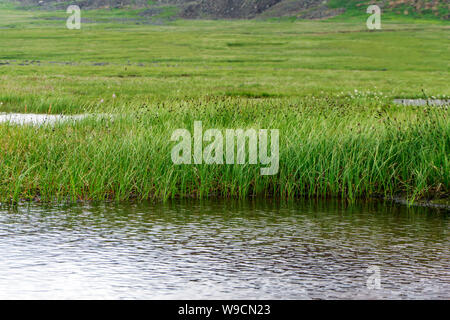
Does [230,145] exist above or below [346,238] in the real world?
above

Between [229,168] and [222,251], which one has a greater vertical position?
[229,168]

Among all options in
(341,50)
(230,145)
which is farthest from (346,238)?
(341,50)

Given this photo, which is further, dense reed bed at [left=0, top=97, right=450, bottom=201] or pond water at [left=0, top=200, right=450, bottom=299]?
dense reed bed at [left=0, top=97, right=450, bottom=201]

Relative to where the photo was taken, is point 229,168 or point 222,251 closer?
point 222,251

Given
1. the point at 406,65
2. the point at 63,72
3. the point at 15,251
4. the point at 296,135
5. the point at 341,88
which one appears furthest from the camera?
the point at 406,65

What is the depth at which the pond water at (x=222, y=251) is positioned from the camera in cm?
940

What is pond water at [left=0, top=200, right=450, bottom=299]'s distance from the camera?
9.40 meters

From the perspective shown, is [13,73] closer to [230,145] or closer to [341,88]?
[341,88]

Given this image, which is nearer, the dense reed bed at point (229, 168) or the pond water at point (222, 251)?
the pond water at point (222, 251)

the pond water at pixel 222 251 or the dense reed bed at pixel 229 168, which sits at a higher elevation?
the dense reed bed at pixel 229 168

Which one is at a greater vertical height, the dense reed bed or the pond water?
the dense reed bed

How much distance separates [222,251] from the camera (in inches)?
442

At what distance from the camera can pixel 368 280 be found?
9820 mm

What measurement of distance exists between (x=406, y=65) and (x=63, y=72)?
3797 cm
